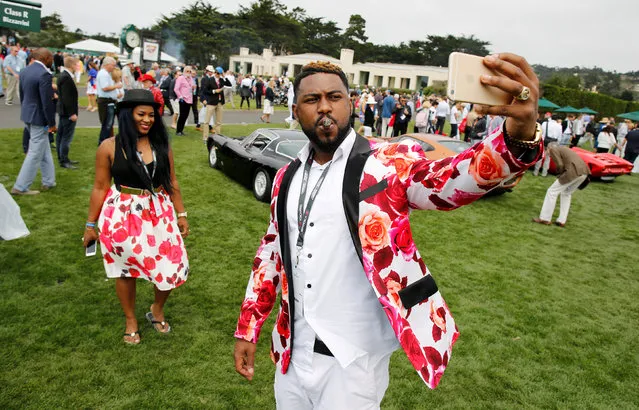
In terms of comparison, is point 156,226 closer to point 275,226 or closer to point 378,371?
point 275,226

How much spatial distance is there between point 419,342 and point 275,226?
2.69 feet

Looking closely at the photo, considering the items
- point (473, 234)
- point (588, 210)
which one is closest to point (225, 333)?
point (473, 234)

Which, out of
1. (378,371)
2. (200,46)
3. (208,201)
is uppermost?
(200,46)

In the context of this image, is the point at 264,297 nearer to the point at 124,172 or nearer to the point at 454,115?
the point at 124,172

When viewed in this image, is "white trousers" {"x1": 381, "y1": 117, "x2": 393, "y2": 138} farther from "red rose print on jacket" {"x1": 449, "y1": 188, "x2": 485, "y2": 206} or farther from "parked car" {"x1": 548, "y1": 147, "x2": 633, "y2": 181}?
"red rose print on jacket" {"x1": 449, "y1": 188, "x2": 485, "y2": 206}

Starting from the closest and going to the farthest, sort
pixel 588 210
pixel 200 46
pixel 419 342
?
pixel 419 342
pixel 588 210
pixel 200 46

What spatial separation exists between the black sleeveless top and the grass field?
1416 millimetres

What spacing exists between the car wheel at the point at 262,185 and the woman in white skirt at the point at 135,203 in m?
4.32

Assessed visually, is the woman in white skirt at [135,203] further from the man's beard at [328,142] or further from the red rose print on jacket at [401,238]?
the red rose print on jacket at [401,238]

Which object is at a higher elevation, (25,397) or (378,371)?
(378,371)

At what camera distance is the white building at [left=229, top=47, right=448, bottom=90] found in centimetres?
6272

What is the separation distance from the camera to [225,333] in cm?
414

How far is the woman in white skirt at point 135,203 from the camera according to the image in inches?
137

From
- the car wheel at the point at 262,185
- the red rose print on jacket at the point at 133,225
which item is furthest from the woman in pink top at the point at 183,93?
the red rose print on jacket at the point at 133,225
